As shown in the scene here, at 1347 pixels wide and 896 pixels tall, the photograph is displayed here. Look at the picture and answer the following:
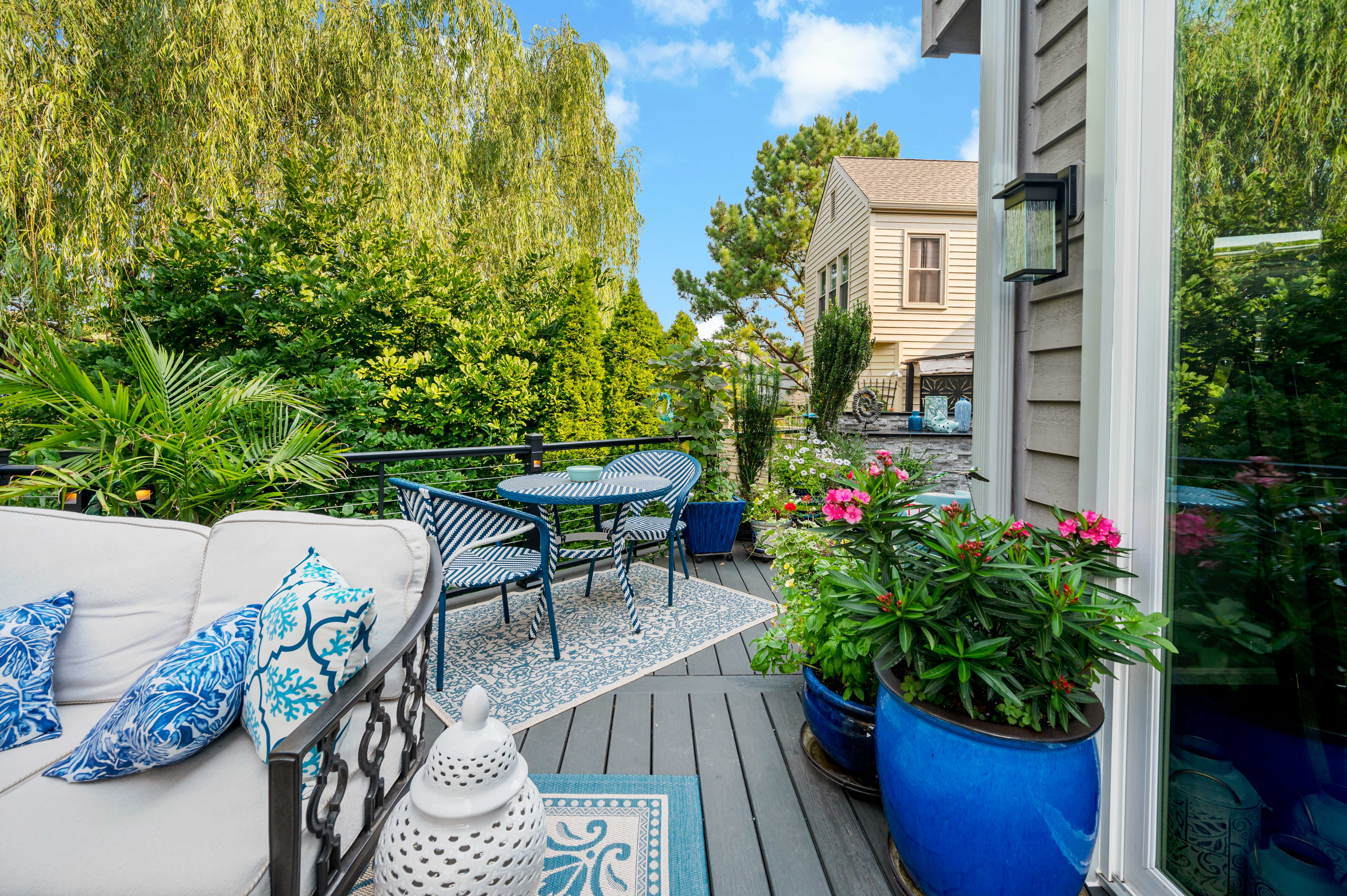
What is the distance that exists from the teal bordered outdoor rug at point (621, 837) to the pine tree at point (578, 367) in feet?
11.8

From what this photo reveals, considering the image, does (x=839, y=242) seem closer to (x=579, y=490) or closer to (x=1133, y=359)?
(x=579, y=490)

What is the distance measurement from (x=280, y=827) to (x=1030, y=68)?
2.59m

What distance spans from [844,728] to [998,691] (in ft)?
2.18

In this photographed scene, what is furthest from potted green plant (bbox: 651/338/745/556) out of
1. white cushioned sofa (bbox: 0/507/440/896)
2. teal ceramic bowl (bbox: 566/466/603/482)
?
white cushioned sofa (bbox: 0/507/440/896)

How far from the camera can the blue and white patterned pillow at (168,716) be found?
1105 mm

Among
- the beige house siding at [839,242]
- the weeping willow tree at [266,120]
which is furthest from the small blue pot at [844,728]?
the beige house siding at [839,242]

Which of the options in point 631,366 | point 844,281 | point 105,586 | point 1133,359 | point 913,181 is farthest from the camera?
point 844,281

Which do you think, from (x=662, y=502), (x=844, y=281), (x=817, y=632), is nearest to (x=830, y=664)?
(x=817, y=632)

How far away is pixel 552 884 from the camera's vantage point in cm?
141

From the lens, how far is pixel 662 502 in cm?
384

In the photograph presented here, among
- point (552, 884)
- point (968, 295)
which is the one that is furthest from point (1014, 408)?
point (968, 295)

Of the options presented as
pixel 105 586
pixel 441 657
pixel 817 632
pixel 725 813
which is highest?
pixel 105 586

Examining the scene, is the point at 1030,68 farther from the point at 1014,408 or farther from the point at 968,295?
the point at 968,295

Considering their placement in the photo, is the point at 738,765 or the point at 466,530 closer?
the point at 738,765
